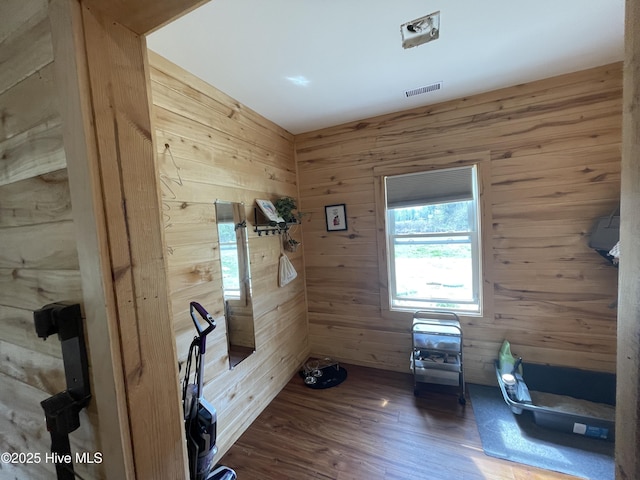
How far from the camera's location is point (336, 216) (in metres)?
2.77

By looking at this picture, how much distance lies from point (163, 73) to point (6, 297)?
4.36ft

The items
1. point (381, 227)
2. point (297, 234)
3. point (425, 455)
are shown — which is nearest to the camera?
point (425, 455)

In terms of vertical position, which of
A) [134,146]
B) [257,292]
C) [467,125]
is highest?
[467,125]

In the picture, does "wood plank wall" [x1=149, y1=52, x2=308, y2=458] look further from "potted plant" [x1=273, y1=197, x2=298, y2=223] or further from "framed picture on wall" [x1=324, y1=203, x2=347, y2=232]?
"framed picture on wall" [x1=324, y1=203, x2=347, y2=232]

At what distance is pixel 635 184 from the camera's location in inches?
14.9

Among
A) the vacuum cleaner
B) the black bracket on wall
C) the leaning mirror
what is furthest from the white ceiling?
the vacuum cleaner

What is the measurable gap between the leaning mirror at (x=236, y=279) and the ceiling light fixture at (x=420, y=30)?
1.56 meters

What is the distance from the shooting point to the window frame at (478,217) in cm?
224

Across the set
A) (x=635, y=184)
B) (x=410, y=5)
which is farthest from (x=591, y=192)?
(x=635, y=184)

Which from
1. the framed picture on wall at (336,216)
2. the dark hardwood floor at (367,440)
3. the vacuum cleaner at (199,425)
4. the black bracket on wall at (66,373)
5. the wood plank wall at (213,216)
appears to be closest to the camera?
the black bracket on wall at (66,373)

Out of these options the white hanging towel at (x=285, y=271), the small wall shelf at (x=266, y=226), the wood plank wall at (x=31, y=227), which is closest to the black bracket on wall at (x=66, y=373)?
the wood plank wall at (x=31, y=227)

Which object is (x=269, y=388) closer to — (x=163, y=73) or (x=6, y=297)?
(x=6, y=297)

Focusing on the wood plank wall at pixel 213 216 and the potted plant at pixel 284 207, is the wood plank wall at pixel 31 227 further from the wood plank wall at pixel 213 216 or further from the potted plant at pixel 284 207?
the potted plant at pixel 284 207

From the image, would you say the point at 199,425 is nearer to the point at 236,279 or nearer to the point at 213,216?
the point at 236,279
